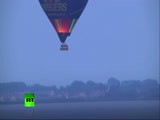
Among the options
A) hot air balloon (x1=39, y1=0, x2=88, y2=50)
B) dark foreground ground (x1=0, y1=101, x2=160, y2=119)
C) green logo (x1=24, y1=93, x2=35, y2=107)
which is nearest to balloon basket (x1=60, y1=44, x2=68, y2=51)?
hot air balloon (x1=39, y1=0, x2=88, y2=50)

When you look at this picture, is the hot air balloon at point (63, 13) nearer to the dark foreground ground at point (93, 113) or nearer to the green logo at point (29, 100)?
the dark foreground ground at point (93, 113)

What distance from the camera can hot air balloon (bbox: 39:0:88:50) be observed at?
19453 mm

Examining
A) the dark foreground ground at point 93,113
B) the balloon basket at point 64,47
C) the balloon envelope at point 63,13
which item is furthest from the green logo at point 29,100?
the dark foreground ground at point 93,113

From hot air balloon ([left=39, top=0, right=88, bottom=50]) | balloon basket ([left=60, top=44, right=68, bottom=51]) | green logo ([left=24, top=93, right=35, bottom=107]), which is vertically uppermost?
hot air balloon ([left=39, top=0, right=88, bottom=50])

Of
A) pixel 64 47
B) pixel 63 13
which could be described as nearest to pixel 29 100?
pixel 64 47

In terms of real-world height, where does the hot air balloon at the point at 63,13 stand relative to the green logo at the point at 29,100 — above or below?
above

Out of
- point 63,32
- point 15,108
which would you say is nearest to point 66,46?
point 63,32

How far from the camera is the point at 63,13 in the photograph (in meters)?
20.0

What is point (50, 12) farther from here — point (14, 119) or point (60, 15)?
point (14, 119)

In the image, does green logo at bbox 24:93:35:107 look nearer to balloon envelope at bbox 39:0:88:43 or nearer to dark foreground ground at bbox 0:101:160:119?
balloon envelope at bbox 39:0:88:43

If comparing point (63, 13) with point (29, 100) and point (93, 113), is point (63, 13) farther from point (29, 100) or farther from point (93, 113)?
point (93, 113)

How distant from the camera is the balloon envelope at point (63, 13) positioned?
19.5 meters

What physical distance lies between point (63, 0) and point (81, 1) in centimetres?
63

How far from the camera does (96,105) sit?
3981 centimetres
